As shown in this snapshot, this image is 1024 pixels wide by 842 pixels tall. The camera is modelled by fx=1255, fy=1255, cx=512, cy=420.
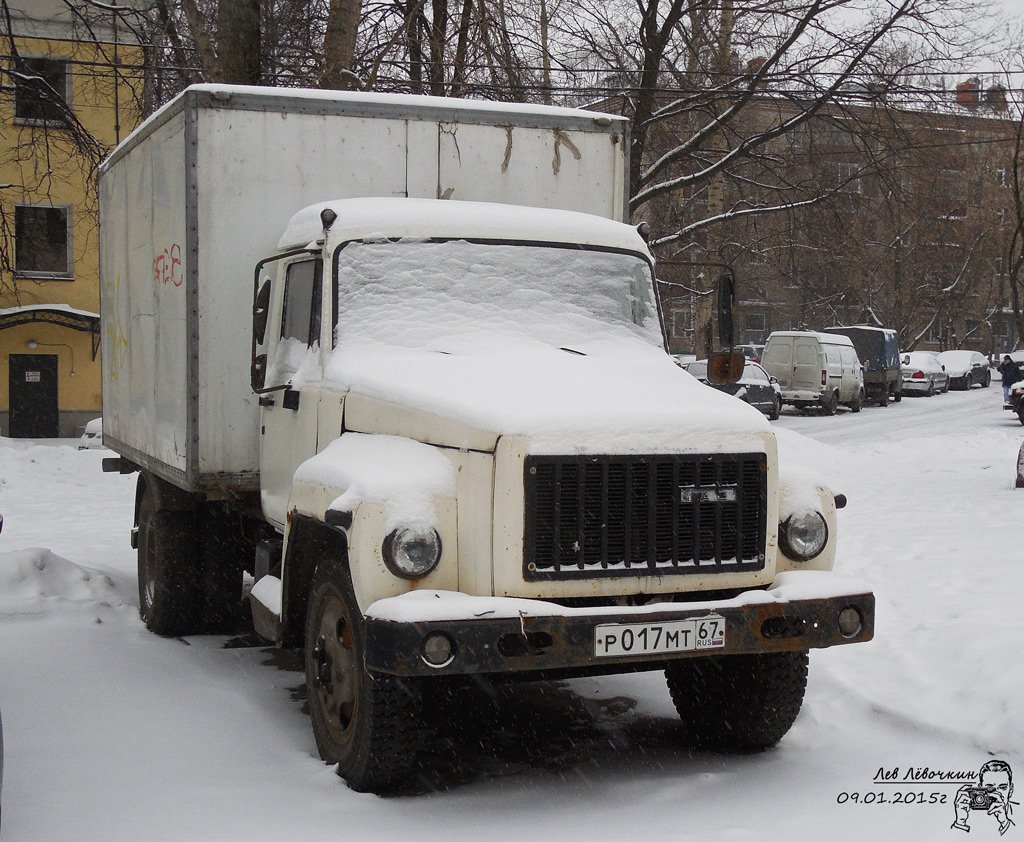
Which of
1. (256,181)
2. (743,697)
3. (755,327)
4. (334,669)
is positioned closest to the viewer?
(334,669)

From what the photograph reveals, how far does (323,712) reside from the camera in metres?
5.32

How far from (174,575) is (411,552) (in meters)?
3.71

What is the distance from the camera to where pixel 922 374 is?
42.8m

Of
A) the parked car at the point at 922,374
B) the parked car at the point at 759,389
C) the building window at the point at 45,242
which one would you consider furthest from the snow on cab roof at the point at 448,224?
the parked car at the point at 922,374

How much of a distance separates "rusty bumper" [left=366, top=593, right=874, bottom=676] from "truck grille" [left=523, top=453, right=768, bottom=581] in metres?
0.21

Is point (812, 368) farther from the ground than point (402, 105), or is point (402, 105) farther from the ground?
point (402, 105)

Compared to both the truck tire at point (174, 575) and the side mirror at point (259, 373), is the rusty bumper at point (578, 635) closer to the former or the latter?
the side mirror at point (259, 373)

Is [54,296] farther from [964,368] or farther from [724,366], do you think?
[964,368]

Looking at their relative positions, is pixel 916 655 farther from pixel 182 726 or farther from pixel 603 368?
pixel 182 726

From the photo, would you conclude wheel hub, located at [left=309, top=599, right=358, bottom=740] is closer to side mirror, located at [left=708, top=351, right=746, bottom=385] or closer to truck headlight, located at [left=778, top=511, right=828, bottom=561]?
truck headlight, located at [left=778, top=511, right=828, bottom=561]

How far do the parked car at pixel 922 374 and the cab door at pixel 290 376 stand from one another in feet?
124

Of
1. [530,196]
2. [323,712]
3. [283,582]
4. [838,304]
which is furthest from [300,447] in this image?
[838,304]

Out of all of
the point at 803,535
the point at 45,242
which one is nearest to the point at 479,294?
the point at 803,535

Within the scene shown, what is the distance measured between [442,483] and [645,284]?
7.13 ft
